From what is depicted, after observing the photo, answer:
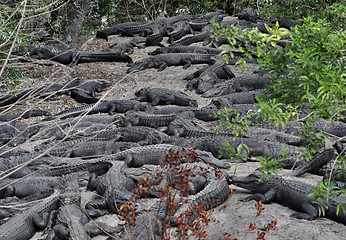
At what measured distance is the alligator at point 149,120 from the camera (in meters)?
7.66

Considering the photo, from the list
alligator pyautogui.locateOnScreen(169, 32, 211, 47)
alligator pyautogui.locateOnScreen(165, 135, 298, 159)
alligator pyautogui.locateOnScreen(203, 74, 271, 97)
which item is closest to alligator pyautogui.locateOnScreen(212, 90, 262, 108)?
alligator pyautogui.locateOnScreen(203, 74, 271, 97)

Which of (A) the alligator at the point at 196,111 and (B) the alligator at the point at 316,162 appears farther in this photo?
(A) the alligator at the point at 196,111

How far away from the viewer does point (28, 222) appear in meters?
4.44

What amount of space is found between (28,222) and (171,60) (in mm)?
7428

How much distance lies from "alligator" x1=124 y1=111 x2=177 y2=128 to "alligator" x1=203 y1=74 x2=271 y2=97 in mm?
1933

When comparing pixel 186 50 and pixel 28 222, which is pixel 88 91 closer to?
pixel 186 50

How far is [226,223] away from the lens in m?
4.18

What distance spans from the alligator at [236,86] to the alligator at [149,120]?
1.93 m

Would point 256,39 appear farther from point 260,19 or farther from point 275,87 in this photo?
point 260,19

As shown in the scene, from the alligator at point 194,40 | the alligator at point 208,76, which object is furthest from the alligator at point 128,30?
the alligator at point 208,76

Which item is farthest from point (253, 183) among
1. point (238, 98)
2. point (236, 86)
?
point (236, 86)

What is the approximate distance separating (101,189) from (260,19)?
1202cm

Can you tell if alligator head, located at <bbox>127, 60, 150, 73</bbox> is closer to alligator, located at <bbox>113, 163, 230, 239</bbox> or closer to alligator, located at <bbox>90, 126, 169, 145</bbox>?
alligator, located at <bbox>90, 126, 169, 145</bbox>

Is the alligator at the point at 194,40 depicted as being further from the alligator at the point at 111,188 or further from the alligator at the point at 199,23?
the alligator at the point at 111,188
